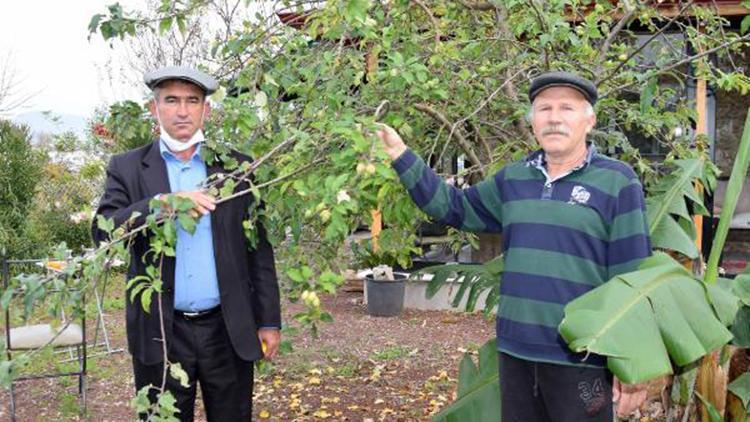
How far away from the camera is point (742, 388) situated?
147 inches

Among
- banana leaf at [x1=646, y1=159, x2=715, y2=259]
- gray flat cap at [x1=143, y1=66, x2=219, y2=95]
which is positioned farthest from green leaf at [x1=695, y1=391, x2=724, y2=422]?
gray flat cap at [x1=143, y1=66, x2=219, y2=95]

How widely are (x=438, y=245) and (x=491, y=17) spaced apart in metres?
6.53

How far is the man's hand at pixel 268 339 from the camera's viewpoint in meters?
3.58

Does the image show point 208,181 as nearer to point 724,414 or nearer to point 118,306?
point 724,414

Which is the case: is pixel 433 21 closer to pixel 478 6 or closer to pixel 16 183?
pixel 478 6

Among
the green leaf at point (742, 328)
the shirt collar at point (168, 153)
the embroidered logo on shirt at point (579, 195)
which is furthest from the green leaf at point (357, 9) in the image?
the green leaf at point (742, 328)

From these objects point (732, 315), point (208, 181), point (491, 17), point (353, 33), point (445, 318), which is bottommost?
point (445, 318)

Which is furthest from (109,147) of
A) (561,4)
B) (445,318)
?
(561,4)

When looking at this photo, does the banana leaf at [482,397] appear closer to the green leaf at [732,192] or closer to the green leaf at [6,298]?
the green leaf at [732,192]

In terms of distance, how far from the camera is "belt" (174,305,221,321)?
3346 millimetres

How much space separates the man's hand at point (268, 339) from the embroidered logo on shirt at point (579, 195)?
5.12ft

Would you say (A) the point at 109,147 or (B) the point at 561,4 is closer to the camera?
(B) the point at 561,4

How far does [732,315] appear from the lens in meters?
2.85

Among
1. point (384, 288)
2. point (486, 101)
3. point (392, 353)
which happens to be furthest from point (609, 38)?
point (384, 288)
